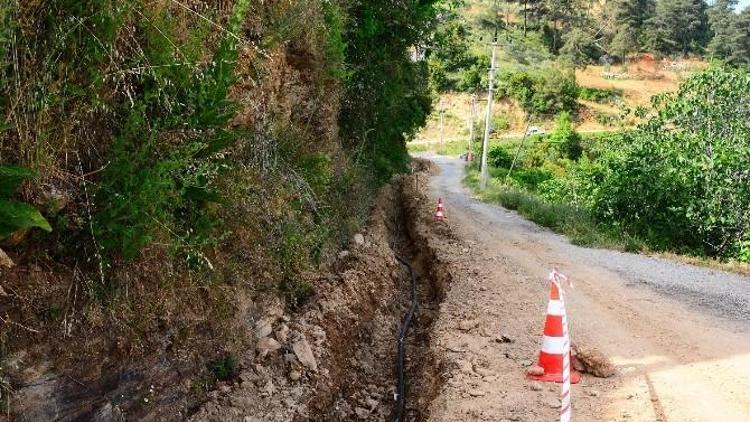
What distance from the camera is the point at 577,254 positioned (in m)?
14.1

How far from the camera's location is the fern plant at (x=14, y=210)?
11.1ft

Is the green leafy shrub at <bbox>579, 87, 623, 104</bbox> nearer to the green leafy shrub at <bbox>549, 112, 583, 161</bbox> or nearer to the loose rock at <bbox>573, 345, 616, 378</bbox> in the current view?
the green leafy shrub at <bbox>549, 112, 583, 161</bbox>

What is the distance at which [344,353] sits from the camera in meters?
7.91

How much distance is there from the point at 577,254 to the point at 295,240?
8872mm

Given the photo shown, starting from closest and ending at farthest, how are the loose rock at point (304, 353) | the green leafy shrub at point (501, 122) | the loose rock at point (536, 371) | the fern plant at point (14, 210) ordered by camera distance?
the fern plant at point (14, 210)
the loose rock at point (536, 371)
the loose rock at point (304, 353)
the green leafy shrub at point (501, 122)

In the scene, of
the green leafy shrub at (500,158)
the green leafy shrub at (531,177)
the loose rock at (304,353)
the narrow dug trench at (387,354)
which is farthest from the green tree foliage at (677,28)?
the loose rock at (304,353)

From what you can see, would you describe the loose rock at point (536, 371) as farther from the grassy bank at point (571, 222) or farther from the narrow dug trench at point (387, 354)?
the grassy bank at point (571, 222)

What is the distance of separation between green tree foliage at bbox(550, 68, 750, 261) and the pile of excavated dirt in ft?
27.6

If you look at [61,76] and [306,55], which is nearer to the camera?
[61,76]

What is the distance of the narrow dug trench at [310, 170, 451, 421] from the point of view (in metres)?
7.05

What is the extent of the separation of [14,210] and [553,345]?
16.3ft

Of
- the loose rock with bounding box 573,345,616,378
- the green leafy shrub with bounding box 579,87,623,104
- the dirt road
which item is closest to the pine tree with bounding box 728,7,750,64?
the green leafy shrub with bounding box 579,87,623,104

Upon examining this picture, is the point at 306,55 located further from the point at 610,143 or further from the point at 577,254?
the point at 610,143

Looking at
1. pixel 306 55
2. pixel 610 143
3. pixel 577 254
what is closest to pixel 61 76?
pixel 306 55
